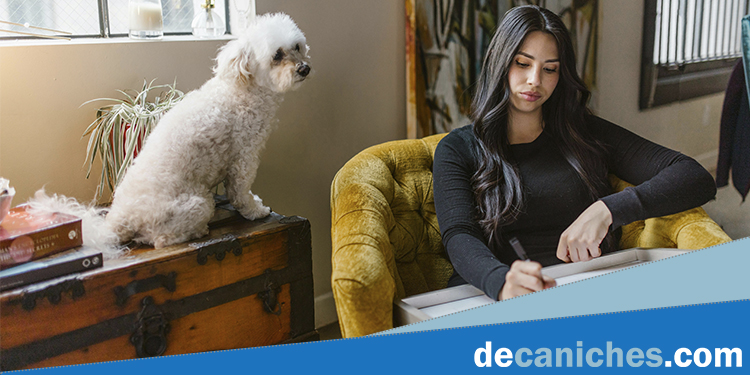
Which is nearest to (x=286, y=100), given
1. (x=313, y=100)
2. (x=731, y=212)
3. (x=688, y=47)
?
(x=313, y=100)

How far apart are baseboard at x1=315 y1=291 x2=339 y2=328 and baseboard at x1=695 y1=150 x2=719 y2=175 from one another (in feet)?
4.18

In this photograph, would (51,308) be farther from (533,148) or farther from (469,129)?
(533,148)

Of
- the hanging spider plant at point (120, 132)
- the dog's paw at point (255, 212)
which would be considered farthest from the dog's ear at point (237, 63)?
the dog's paw at point (255, 212)

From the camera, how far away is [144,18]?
57.6 inches

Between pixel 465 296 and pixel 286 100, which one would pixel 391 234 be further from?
pixel 286 100

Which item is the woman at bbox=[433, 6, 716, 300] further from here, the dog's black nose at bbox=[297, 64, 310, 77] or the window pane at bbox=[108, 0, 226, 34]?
the window pane at bbox=[108, 0, 226, 34]

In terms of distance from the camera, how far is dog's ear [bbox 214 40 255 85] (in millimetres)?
1223

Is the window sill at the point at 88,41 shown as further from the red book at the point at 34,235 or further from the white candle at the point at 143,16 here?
the red book at the point at 34,235

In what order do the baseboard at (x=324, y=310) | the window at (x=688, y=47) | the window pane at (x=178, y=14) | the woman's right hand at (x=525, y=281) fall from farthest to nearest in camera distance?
the baseboard at (x=324, y=310) → the window pane at (x=178, y=14) → the window at (x=688, y=47) → the woman's right hand at (x=525, y=281)

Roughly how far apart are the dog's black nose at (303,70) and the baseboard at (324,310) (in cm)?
96

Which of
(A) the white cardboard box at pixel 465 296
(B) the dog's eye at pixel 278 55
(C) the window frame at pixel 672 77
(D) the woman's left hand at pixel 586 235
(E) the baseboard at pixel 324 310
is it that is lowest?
(E) the baseboard at pixel 324 310

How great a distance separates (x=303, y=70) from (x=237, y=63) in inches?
6.0

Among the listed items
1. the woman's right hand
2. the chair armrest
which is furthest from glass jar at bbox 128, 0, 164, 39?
the woman's right hand

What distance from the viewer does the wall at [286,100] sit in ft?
4.38
